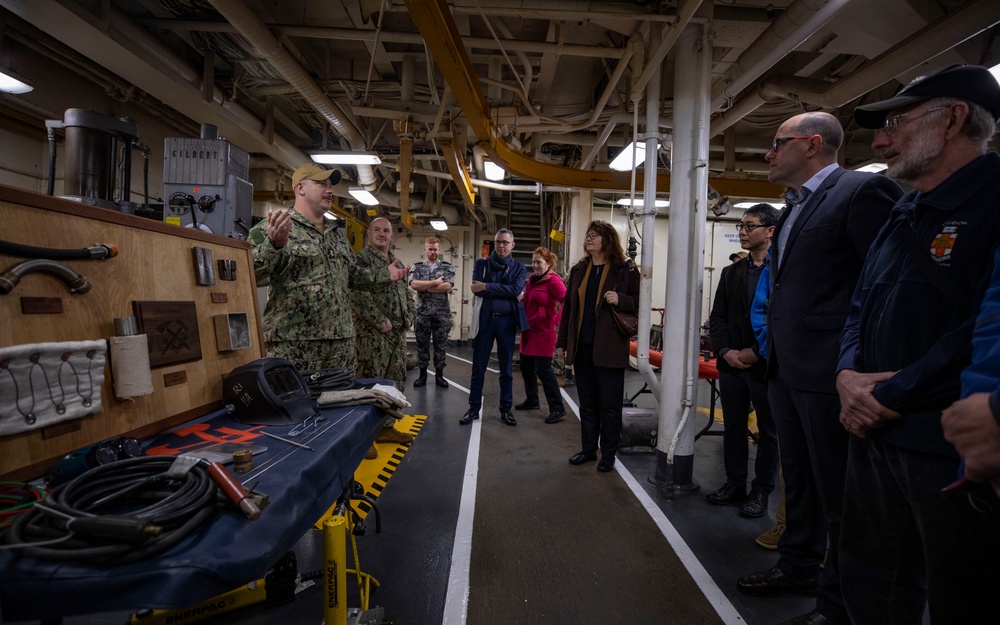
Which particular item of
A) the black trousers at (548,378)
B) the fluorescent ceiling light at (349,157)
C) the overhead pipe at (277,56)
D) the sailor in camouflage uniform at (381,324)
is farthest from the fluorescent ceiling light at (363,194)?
the black trousers at (548,378)

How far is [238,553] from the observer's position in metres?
0.73

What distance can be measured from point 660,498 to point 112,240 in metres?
3.16

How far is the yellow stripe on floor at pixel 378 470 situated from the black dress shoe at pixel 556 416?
1.37 m

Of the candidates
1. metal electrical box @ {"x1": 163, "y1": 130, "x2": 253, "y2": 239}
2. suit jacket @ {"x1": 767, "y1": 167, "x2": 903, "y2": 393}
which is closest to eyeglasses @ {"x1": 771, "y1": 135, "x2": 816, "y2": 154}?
suit jacket @ {"x1": 767, "y1": 167, "x2": 903, "y2": 393}

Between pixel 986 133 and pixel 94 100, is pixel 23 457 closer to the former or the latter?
pixel 986 133

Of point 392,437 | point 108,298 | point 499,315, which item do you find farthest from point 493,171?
point 108,298

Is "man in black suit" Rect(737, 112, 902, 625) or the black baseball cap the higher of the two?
the black baseball cap

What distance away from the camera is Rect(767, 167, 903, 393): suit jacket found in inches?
63.2

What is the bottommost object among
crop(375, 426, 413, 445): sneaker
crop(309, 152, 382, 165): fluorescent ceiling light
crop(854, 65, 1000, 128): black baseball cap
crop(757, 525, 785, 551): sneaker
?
crop(757, 525, 785, 551): sneaker

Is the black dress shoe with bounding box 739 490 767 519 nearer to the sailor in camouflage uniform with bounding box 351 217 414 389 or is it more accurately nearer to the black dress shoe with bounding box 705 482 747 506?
the black dress shoe with bounding box 705 482 747 506

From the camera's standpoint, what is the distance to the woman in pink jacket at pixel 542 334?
15.2 ft

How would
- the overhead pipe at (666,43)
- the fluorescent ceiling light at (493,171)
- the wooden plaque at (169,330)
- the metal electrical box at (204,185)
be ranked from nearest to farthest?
the wooden plaque at (169,330) → the overhead pipe at (666,43) → the metal electrical box at (204,185) → the fluorescent ceiling light at (493,171)

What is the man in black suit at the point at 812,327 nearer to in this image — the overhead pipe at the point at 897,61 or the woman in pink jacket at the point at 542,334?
the overhead pipe at the point at 897,61

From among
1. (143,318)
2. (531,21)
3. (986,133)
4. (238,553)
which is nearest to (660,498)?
(986,133)
